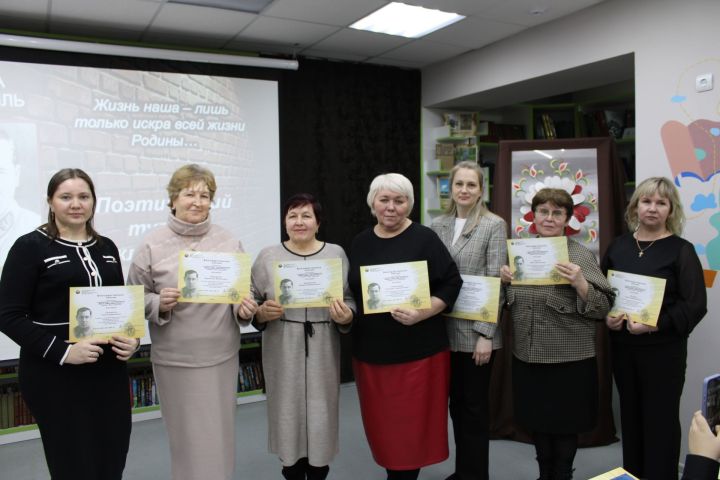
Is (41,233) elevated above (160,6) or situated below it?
below

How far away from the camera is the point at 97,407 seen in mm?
1951

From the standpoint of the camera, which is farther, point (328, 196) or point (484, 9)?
point (328, 196)

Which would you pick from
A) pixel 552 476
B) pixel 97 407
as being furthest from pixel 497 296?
pixel 97 407

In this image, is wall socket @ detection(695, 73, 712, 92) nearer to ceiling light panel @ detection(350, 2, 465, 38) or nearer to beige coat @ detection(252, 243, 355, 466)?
ceiling light panel @ detection(350, 2, 465, 38)

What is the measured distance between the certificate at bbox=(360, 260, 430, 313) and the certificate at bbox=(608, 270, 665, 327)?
896 mm

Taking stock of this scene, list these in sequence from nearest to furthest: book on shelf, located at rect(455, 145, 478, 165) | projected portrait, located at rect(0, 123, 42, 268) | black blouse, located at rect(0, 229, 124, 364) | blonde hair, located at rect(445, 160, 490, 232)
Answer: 1. black blouse, located at rect(0, 229, 124, 364)
2. blonde hair, located at rect(445, 160, 490, 232)
3. projected portrait, located at rect(0, 123, 42, 268)
4. book on shelf, located at rect(455, 145, 478, 165)

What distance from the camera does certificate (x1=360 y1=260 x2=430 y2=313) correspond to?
2254mm

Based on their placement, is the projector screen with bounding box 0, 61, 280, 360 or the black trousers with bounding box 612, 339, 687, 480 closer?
the black trousers with bounding box 612, 339, 687, 480

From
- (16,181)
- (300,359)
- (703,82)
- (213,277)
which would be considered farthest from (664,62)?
(16,181)

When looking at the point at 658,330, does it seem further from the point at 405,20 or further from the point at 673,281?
the point at 405,20

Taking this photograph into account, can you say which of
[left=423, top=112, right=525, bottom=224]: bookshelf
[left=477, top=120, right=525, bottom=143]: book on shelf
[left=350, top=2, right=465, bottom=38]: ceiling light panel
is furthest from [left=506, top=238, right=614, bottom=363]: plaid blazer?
[left=477, top=120, right=525, bottom=143]: book on shelf

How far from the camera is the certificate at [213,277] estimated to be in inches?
80.2

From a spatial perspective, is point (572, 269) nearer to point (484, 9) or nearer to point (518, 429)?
point (518, 429)

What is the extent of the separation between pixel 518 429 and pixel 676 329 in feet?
4.99
